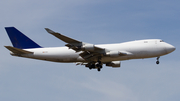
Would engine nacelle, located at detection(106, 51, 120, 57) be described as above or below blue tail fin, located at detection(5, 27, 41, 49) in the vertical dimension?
below

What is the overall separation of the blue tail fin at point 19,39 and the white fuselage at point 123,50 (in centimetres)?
186

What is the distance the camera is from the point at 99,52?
40.3 meters

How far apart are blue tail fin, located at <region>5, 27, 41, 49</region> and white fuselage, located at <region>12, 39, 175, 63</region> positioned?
6.09ft

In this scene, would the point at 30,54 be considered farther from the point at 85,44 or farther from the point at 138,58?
the point at 138,58

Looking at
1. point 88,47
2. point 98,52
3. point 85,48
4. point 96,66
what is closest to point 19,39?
point 85,48

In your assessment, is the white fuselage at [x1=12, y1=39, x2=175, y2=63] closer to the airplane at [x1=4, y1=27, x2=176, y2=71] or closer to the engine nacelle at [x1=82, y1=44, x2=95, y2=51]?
the airplane at [x1=4, y1=27, x2=176, y2=71]

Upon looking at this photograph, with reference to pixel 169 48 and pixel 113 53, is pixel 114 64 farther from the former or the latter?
pixel 169 48

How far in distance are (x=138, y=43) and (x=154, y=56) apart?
3.20m

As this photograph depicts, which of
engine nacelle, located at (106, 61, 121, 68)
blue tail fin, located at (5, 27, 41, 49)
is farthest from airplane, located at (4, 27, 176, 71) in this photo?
engine nacelle, located at (106, 61, 121, 68)

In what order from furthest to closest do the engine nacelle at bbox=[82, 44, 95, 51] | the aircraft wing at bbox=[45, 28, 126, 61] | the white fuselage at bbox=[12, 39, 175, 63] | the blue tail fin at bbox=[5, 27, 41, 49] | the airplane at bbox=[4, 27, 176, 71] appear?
1. the blue tail fin at bbox=[5, 27, 41, 49]
2. the white fuselage at bbox=[12, 39, 175, 63]
3. the airplane at bbox=[4, 27, 176, 71]
4. the engine nacelle at bbox=[82, 44, 95, 51]
5. the aircraft wing at bbox=[45, 28, 126, 61]

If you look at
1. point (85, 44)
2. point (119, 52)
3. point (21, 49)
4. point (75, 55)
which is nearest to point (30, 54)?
point (21, 49)

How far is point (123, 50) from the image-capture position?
4116 cm

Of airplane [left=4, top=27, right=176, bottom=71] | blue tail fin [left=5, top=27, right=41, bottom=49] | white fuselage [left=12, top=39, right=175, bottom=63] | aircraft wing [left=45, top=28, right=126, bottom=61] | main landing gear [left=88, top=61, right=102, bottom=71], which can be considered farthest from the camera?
blue tail fin [left=5, top=27, right=41, bottom=49]

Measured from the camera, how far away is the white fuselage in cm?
4116
